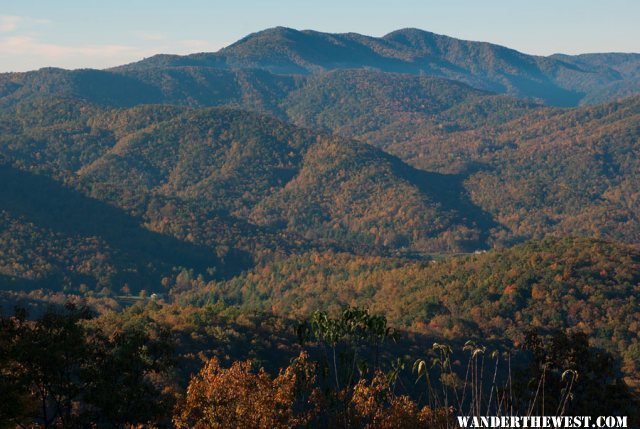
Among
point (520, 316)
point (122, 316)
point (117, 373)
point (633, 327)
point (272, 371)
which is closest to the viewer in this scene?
point (117, 373)

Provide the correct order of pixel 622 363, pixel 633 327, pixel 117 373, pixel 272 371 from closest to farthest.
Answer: pixel 117 373
pixel 272 371
pixel 622 363
pixel 633 327

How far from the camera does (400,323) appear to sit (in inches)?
7303

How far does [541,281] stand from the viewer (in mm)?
193125

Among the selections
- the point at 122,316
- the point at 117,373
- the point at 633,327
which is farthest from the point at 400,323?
the point at 117,373

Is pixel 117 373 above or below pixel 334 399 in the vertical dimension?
above

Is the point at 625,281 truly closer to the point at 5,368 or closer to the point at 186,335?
the point at 186,335

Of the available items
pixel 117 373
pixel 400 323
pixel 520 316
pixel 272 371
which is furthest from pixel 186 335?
pixel 520 316

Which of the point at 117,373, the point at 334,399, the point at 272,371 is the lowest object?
the point at 272,371

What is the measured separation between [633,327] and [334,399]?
12837cm

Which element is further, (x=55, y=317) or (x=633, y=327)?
(x=633, y=327)

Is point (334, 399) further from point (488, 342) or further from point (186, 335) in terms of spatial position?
point (488, 342)

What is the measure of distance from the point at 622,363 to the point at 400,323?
154ft

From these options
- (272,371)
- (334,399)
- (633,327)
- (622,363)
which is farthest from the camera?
(633,327)

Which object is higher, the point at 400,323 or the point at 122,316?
the point at 122,316
